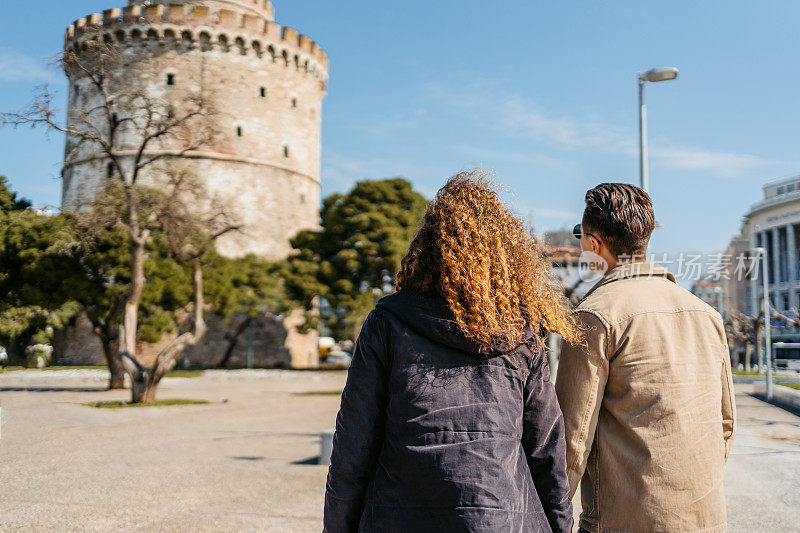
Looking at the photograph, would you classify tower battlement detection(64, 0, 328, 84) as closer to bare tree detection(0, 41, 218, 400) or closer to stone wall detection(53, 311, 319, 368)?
stone wall detection(53, 311, 319, 368)

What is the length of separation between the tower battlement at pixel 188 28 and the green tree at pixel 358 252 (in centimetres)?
1135

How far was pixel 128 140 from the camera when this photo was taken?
1474 inches

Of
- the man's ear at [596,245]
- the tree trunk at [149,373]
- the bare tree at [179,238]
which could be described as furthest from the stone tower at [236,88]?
the man's ear at [596,245]

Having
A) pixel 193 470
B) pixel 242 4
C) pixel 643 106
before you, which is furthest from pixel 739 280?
pixel 193 470

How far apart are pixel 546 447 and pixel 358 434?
560mm

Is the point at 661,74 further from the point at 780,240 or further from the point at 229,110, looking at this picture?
the point at 780,240

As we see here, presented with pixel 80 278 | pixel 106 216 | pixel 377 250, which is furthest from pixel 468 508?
pixel 377 250

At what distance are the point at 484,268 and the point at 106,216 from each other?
16442 millimetres

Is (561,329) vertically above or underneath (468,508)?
above

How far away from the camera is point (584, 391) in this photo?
206 cm

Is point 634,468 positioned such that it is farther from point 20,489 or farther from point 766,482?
point 20,489

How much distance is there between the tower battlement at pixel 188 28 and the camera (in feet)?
121

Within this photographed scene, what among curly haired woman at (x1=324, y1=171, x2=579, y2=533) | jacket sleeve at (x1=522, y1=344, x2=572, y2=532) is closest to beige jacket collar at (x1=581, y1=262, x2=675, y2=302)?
curly haired woman at (x1=324, y1=171, x2=579, y2=533)

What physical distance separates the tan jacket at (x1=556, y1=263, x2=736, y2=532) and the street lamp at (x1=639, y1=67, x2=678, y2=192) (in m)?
11.1
